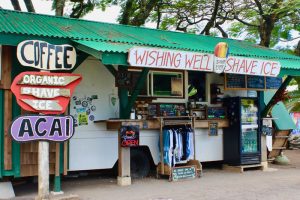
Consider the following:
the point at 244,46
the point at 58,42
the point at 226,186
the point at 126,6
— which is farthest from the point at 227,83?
the point at 126,6

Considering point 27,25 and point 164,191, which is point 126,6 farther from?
point 164,191

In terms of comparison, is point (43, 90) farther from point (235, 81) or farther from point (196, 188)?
point (235, 81)

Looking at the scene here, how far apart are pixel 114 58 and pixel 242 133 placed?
4720mm

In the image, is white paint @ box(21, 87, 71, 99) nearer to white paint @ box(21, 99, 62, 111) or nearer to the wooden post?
white paint @ box(21, 99, 62, 111)

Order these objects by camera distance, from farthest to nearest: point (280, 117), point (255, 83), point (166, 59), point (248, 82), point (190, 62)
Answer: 1. point (280, 117)
2. point (255, 83)
3. point (248, 82)
4. point (190, 62)
5. point (166, 59)

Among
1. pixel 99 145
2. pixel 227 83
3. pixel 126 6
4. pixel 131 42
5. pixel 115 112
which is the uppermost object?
pixel 126 6


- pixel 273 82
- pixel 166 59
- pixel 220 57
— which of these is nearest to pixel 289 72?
pixel 273 82

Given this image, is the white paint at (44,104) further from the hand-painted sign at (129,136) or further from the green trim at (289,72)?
the green trim at (289,72)

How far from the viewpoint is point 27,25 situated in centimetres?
802

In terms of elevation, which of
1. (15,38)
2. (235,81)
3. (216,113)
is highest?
(15,38)

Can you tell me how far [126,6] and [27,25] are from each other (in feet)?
27.0

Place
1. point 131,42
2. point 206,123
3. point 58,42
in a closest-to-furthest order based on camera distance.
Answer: point 58,42
point 131,42
point 206,123

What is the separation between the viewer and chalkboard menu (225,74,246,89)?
35.0 feet

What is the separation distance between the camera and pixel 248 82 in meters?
10.9
